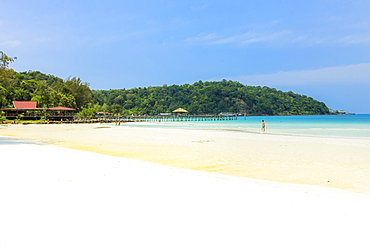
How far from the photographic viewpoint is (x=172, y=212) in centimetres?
409

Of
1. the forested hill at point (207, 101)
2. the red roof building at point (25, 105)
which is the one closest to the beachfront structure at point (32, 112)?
the red roof building at point (25, 105)

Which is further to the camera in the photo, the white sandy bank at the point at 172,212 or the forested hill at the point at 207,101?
the forested hill at the point at 207,101

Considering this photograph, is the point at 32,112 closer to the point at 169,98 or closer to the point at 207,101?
the point at 169,98

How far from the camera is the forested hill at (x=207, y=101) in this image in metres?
Answer: 132

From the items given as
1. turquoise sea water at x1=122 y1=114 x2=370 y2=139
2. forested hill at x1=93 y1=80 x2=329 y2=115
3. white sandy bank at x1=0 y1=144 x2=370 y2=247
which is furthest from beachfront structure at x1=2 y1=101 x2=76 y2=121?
forested hill at x1=93 y1=80 x2=329 y2=115

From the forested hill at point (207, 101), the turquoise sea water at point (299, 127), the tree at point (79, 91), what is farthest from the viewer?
the forested hill at point (207, 101)

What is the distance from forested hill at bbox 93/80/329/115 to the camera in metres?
132

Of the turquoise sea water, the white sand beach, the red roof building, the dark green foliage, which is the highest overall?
the dark green foliage

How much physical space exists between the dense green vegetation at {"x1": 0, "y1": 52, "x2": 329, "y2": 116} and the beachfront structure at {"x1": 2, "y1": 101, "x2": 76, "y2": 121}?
23.0 feet

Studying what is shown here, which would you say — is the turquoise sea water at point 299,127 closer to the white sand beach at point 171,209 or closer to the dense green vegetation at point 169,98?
the white sand beach at point 171,209

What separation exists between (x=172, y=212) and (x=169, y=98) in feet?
456

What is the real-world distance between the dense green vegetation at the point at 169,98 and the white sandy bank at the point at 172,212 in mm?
60379

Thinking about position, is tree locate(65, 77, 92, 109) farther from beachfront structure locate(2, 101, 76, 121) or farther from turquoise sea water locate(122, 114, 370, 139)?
turquoise sea water locate(122, 114, 370, 139)

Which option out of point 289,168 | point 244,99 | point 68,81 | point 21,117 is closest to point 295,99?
point 244,99
